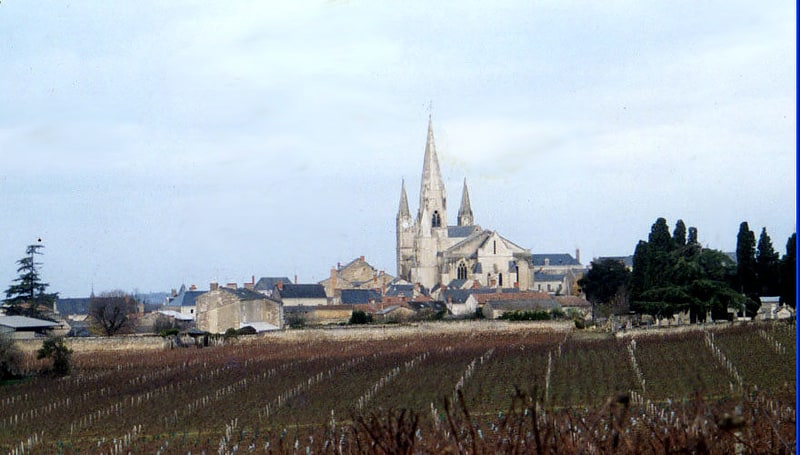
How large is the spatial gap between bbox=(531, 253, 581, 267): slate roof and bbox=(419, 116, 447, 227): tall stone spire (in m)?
24.7

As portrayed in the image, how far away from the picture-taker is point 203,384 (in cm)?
3145

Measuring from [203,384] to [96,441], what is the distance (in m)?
10.9

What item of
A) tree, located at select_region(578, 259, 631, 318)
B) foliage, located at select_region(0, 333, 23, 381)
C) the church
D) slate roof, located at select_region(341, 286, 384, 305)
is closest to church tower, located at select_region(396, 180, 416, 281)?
the church

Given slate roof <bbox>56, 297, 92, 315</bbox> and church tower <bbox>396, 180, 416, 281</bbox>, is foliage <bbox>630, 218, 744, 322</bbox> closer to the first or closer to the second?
church tower <bbox>396, 180, 416, 281</bbox>

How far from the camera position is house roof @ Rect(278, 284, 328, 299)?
96.4 meters

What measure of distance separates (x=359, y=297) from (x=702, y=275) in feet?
179

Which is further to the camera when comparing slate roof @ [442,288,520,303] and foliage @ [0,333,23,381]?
slate roof @ [442,288,520,303]

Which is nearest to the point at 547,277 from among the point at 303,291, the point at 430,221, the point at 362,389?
the point at 430,221

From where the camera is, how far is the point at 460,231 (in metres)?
121

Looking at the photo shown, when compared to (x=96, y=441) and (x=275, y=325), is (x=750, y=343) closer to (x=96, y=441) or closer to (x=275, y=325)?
(x=96, y=441)

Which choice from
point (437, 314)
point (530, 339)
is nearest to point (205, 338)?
point (530, 339)

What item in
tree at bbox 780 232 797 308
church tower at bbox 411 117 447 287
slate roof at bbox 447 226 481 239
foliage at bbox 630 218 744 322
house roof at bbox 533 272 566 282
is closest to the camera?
tree at bbox 780 232 797 308

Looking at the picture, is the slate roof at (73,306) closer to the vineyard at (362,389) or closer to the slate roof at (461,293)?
the slate roof at (461,293)

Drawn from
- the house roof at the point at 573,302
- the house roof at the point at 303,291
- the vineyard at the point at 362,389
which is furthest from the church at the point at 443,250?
the vineyard at the point at 362,389
